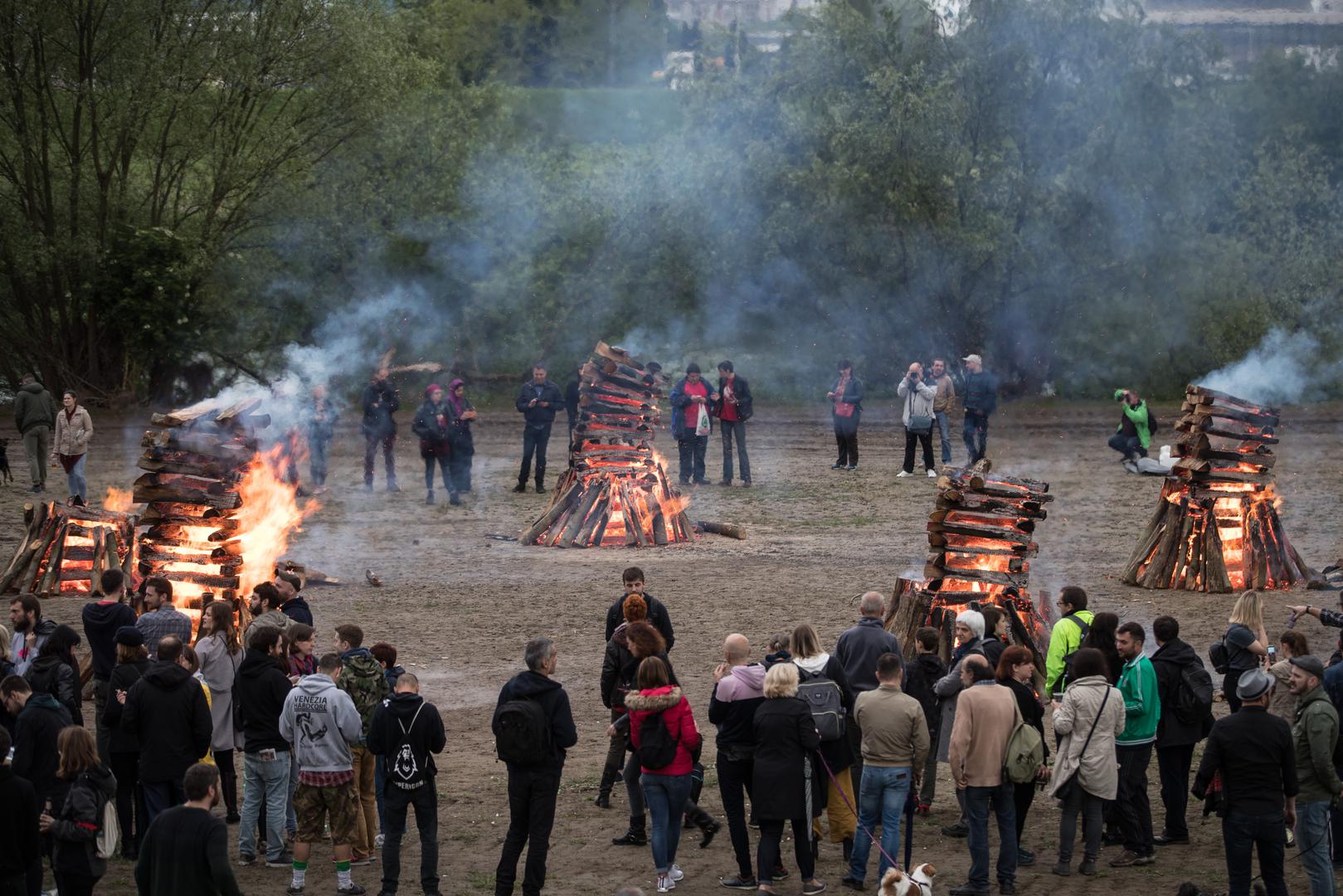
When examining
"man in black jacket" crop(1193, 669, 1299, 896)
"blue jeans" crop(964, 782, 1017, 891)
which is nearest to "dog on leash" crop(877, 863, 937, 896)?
"blue jeans" crop(964, 782, 1017, 891)

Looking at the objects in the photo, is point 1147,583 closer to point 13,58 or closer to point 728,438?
point 728,438

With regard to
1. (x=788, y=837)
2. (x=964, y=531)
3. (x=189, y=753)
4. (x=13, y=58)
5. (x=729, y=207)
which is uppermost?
(x=13, y=58)

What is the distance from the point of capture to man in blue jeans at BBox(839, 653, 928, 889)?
8.15 metres

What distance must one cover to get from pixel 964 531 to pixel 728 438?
11.0 m

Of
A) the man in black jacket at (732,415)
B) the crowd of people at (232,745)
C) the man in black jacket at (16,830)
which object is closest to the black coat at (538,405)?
the man in black jacket at (732,415)

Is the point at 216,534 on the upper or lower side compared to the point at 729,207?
lower

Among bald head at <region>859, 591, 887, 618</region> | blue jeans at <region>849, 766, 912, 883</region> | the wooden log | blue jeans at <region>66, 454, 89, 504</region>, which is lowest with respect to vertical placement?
blue jeans at <region>849, 766, 912, 883</region>

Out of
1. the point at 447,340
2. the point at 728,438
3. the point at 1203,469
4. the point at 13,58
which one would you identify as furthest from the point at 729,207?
the point at 1203,469

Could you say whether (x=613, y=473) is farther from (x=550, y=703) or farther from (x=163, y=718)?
(x=550, y=703)

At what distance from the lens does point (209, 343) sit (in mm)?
31859

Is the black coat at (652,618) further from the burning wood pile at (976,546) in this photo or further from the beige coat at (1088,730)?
the beige coat at (1088,730)

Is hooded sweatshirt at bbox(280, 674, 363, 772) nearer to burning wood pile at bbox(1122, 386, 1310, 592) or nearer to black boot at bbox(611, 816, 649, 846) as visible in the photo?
black boot at bbox(611, 816, 649, 846)

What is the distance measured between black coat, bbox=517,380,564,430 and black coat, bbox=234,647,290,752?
13.3 metres

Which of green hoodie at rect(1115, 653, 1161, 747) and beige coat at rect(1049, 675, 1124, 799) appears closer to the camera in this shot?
beige coat at rect(1049, 675, 1124, 799)
